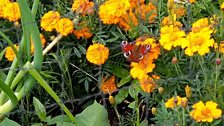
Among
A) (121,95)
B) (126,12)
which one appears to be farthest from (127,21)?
(121,95)

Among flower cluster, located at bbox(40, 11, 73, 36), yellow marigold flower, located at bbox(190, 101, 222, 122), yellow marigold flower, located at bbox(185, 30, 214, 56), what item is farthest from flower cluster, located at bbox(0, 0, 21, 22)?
yellow marigold flower, located at bbox(190, 101, 222, 122)

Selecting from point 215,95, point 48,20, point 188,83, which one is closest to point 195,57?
point 188,83

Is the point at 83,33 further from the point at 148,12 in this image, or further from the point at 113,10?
the point at 148,12

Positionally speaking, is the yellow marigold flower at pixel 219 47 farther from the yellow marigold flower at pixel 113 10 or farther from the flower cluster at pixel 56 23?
the flower cluster at pixel 56 23

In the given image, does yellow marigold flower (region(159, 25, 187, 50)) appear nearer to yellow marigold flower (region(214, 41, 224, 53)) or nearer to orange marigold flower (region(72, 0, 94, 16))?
yellow marigold flower (region(214, 41, 224, 53))

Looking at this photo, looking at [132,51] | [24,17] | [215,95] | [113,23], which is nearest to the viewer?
[24,17]

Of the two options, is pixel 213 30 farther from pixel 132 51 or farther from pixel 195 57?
pixel 132 51
